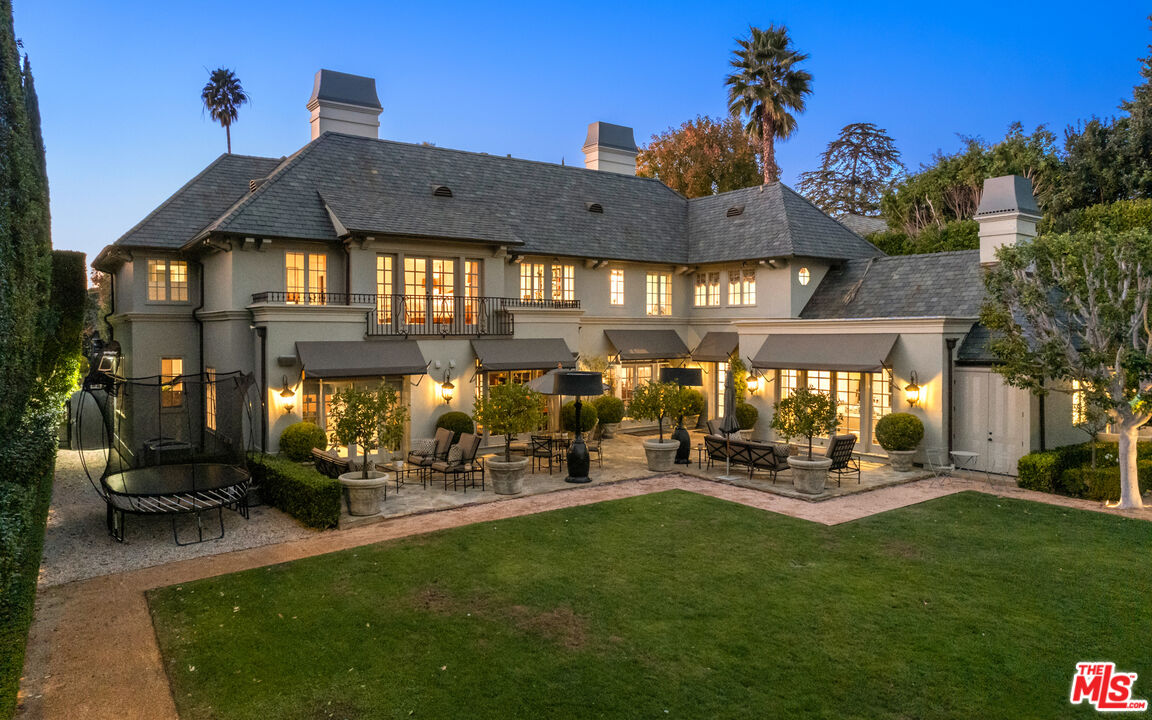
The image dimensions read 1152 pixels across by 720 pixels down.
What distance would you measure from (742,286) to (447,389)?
11.3 m

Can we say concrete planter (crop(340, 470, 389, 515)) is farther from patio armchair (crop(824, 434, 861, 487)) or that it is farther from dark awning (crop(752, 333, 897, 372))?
dark awning (crop(752, 333, 897, 372))

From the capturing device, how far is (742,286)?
24656 mm

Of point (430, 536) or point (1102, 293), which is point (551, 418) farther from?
point (1102, 293)

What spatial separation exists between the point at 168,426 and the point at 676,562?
16.7 meters

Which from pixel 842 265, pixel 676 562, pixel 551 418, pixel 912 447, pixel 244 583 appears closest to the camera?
pixel 244 583

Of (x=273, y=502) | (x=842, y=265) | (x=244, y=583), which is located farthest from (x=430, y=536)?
(x=842, y=265)

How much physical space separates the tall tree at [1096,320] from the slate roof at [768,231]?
8.51 metres

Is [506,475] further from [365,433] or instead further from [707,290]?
[707,290]

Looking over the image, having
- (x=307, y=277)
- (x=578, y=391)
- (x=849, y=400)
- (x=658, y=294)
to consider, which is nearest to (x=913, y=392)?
(x=849, y=400)

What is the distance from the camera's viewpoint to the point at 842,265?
24219mm

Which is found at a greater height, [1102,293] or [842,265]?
[842,265]

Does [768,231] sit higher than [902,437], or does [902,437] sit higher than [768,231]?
[768,231]

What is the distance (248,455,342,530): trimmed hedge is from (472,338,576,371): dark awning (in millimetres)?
6581

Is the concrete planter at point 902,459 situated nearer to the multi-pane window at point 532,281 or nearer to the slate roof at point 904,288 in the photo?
the slate roof at point 904,288
